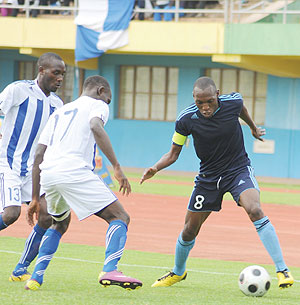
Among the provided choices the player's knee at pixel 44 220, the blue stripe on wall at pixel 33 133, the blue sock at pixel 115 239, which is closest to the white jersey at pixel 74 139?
the blue sock at pixel 115 239

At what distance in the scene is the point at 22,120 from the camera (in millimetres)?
8477

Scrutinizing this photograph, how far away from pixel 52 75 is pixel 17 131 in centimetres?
73

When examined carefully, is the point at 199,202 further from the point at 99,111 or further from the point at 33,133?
the point at 33,133

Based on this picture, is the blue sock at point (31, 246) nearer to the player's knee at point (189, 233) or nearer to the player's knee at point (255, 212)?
the player's knee at point (189, 233)

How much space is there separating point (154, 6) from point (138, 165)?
6.53 m

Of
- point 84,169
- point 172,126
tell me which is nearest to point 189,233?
point 84,169

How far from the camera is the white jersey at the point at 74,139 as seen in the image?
7320 mm

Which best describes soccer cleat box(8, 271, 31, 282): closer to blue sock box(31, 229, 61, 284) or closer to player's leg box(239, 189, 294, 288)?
blue sock box(31, 229, 61, 284)

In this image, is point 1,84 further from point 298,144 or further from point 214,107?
point 214,107

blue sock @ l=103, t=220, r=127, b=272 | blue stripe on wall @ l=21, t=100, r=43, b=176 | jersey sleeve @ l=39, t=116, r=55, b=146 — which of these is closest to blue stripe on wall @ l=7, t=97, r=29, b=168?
blue stripe on wall @ l=21, t=100, r=43, b=176

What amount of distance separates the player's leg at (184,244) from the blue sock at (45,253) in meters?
1.42

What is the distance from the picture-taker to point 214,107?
832 centimetres

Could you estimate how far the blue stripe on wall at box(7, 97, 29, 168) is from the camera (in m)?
8.46

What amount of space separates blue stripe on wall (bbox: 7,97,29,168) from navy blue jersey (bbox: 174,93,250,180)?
1.66 metres
